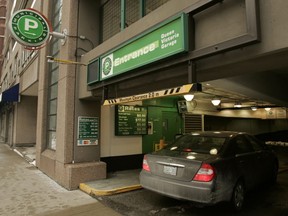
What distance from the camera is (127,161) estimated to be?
8.48 metres

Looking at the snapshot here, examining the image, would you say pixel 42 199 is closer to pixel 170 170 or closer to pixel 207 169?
pixel 170 170

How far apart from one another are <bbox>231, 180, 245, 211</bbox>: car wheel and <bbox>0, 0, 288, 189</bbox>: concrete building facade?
2.12 m

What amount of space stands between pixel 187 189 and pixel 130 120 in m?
4.49

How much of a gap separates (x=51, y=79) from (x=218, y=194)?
715 centimetres

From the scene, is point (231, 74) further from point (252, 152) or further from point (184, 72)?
point (252, 152)

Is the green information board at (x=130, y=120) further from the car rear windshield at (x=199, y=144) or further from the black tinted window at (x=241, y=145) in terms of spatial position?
the black tinted window at (x=241, y=145)

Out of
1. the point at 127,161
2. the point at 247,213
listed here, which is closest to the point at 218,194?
the point at 247,213

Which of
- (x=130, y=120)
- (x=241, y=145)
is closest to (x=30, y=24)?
(x=130, y=120)

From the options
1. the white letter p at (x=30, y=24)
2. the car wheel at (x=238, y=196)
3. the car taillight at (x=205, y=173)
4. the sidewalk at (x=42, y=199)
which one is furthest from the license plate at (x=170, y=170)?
the white letter p at (x=30, y=24)

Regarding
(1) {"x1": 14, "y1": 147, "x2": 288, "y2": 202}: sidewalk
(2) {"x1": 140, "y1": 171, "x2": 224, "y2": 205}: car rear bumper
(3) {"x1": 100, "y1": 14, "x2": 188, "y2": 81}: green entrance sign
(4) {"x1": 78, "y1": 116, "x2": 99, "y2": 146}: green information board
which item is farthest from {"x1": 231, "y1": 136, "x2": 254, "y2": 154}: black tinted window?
(4) {"x1": 78, "y1": 116, "x2": 99, "y2": 146}: green information board

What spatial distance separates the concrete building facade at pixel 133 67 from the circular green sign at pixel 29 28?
68cm

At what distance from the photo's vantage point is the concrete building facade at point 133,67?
3227 millimetres

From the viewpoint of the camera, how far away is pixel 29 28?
6.57 meters

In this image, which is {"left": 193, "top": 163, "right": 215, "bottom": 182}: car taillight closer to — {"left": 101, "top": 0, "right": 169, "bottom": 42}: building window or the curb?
the curb
